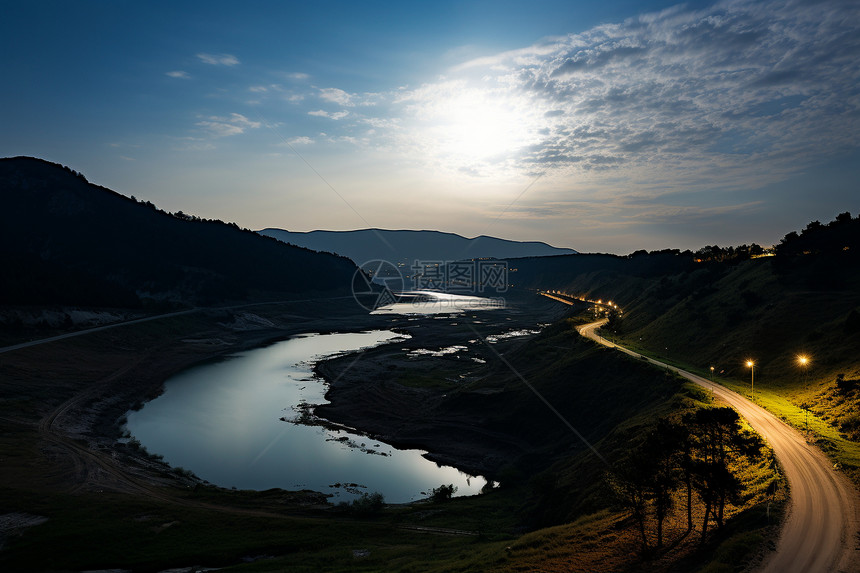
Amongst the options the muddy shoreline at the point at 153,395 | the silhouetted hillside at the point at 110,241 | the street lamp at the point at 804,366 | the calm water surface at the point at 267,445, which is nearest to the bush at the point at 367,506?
the calm water surface at the point at 267,445

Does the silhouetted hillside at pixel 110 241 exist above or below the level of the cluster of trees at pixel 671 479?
above

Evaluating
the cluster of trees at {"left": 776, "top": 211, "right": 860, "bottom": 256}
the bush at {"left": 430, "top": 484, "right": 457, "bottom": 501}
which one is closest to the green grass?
the bush at {"left": 430, "top": 484, "right": 457, "bottom": 501}

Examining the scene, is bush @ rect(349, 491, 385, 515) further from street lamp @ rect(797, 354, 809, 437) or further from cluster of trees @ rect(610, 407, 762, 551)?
street lamp @ rect(797, 354, 809, 437)

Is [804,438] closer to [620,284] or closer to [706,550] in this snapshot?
[706,550]

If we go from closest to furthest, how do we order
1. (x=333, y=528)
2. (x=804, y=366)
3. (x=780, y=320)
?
1. (x=333, y=528)
2. (x=804, y=366)
3. (x=780, y=320)

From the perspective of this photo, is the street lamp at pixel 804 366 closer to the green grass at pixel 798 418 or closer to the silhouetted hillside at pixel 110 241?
the green grass at pixel 798 418

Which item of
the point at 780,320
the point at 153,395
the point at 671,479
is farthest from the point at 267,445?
the point at 780,320

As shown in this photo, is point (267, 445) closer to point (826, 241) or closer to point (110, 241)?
point (826, 241)
